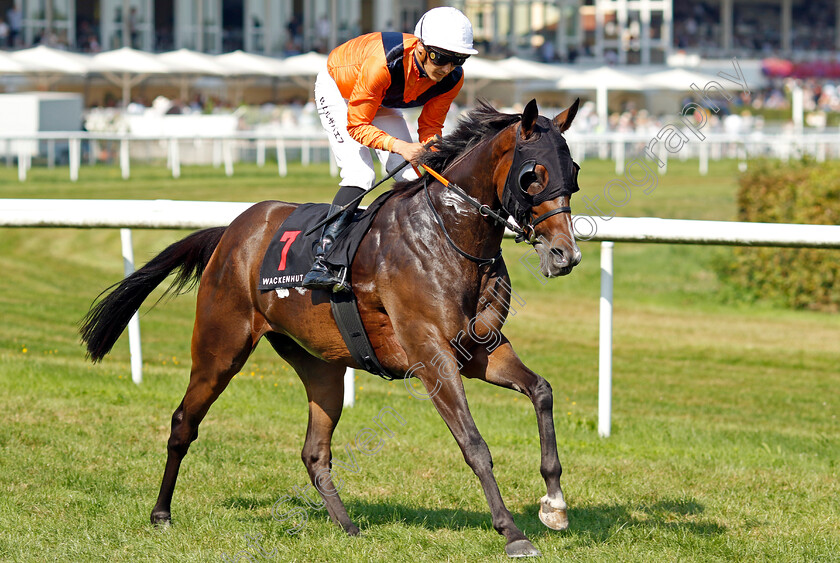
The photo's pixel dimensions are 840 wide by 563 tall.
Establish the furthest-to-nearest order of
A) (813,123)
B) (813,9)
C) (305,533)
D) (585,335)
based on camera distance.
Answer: (813,9) < (813,123) < (585,335) < (305,533)

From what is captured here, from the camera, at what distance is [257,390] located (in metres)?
7.25

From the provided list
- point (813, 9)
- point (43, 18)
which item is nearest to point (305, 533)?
point (43, 18)

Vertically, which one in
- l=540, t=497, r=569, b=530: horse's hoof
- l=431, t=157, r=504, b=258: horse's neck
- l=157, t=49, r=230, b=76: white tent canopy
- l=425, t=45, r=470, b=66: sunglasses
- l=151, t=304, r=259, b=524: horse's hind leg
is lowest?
l=540, t=497, r=569, b=530: horse's hoof

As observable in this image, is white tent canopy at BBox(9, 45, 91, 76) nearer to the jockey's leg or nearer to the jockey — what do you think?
the jockey

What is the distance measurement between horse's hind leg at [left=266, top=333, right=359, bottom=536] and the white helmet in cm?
149

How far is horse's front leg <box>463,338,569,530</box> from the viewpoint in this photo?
387 cm

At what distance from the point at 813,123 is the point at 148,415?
3379cm

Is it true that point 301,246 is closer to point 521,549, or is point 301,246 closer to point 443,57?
point 443,57

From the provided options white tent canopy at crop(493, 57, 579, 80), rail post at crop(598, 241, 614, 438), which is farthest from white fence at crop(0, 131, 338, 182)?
rail post at crop(598, 241, 614, 438)

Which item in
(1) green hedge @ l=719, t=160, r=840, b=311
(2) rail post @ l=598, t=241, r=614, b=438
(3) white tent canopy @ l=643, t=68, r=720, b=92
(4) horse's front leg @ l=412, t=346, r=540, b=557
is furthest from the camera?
(3) white tent canopy @ l=643, t=68, r=720, b=92

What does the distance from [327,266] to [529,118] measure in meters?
1.03

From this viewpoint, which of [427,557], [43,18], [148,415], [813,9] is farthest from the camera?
[813,9]

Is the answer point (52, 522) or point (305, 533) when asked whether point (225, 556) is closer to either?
point (305, 533)

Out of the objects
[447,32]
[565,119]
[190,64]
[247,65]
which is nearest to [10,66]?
[190,64]
